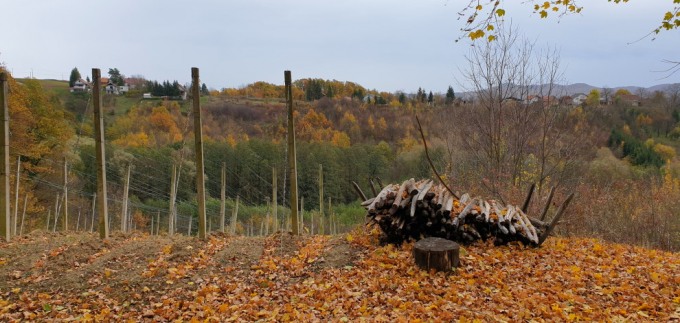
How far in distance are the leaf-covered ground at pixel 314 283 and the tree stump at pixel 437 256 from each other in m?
0.15

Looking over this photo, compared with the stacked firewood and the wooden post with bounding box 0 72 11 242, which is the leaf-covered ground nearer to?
the stacked firewood

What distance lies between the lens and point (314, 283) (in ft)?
21.8

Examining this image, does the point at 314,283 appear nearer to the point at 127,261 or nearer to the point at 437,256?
the point at 437,256

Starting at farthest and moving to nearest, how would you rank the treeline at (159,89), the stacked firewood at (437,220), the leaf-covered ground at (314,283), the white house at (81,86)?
the treeline at (159,89)
the white house at (81,86)
the stacked firewood at (437,220)
the leaf-covered ground at (314,283)

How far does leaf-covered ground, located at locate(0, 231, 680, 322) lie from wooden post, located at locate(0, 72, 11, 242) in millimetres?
517

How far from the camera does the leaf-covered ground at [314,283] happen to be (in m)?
5.59

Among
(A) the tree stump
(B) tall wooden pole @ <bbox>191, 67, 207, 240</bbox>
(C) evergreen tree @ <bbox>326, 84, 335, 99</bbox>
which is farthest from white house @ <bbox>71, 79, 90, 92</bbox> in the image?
(C) evergreen tree @ <bbox>326, 84, 335, 99</bbox>

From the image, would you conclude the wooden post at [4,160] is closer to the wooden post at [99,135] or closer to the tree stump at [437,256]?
the wooden post at [99,135]

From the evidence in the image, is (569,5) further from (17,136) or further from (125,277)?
(17,136)

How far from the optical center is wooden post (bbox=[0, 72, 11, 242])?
7867 millimetres

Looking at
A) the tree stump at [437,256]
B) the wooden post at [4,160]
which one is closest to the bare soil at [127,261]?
the wooden post at [4,160]

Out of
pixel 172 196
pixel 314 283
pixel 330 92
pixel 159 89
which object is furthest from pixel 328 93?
pixel 314 283

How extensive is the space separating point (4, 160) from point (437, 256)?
24.8 feet

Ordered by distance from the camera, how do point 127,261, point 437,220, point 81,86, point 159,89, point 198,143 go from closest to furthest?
1. point 127,261
2. point 198,143
3. point 437,220
4. point 81,86
5. point 159,89
